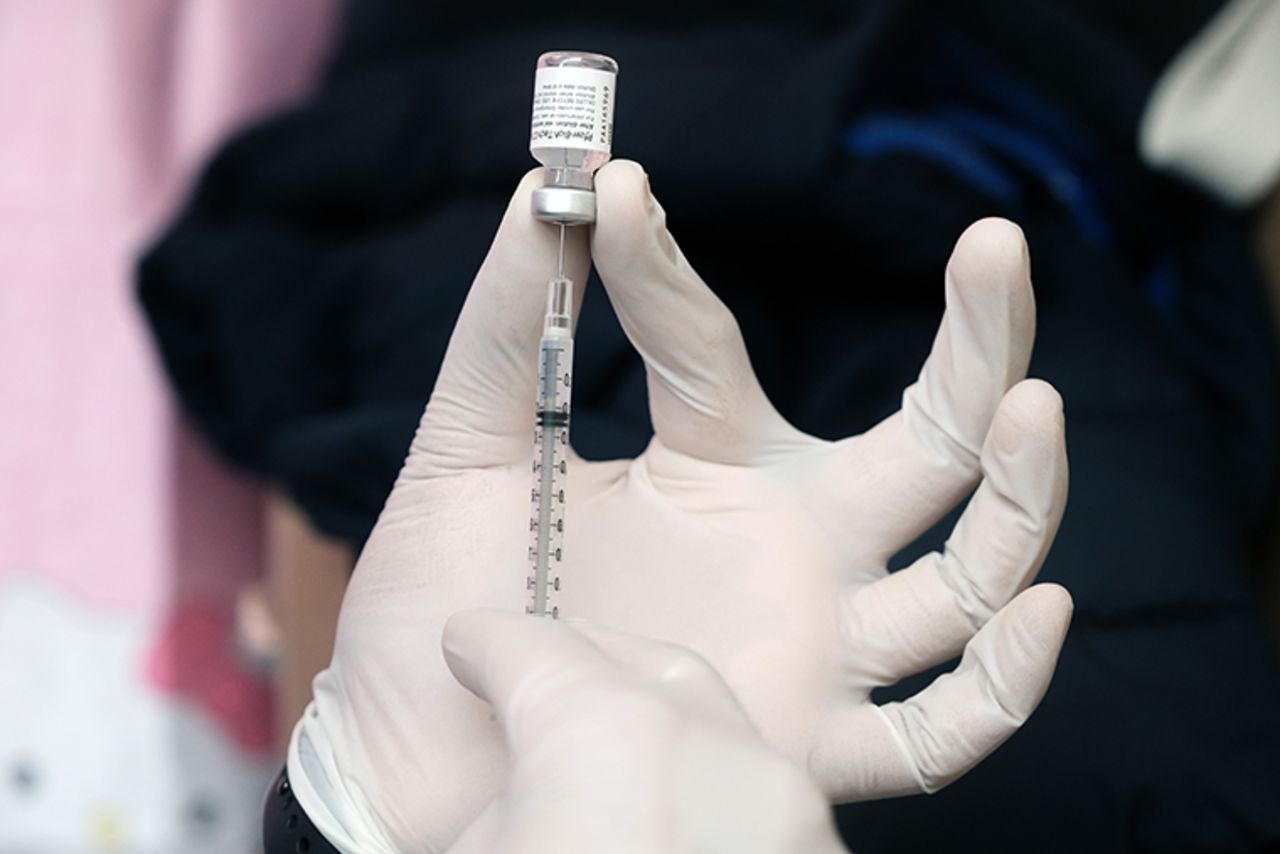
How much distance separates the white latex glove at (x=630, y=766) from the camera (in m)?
0.41

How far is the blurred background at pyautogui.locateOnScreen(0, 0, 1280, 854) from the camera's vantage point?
2.81 feet

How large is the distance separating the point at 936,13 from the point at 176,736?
3.40 feet

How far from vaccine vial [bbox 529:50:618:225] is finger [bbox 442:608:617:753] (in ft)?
0.54

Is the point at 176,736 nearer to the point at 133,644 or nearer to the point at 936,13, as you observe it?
the point at 133,644

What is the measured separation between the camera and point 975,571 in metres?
0.54

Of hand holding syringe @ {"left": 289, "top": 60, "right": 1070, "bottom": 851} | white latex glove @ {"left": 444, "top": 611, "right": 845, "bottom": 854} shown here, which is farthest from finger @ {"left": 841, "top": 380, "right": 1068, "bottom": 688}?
white latex glove @ {"left": 444, "top": 611, "right": 845, "bottom": 854}

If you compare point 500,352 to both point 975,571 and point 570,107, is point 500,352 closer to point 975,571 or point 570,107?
point 570,107

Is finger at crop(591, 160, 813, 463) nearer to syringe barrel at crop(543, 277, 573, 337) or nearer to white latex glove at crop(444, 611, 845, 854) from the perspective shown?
syringe barrel at crop(543, 277, 573, 337)

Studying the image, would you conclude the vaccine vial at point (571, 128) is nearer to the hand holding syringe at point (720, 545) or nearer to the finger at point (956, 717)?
the hand holding syringe at point (720, 545)

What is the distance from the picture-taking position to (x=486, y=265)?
0.54 m

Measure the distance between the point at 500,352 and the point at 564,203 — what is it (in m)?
0.08

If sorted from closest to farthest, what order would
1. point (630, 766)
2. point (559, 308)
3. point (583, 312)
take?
1. point (630, 766)
2. point (559, 308)
3. point (583, 312)

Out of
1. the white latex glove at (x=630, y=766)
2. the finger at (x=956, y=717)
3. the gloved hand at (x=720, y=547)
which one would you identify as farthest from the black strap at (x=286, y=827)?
the finger at (x=956, y=717)

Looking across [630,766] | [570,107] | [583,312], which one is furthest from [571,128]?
[583,312]
